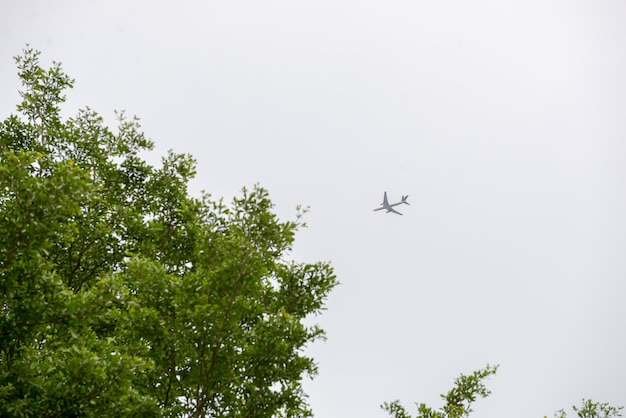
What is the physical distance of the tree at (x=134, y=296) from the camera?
998 centimetres

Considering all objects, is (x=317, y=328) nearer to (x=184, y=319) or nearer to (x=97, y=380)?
(x=184, y=319)

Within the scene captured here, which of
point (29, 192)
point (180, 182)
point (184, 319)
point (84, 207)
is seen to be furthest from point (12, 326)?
point (180, 182)

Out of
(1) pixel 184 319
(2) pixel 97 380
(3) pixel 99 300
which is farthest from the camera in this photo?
(1) pixel 184 319

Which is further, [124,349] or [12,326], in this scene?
[124,349]

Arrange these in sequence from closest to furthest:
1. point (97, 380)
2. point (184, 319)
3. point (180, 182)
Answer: point (97, 380), point (184, 319), point (180, 182)

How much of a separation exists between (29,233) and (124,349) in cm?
376

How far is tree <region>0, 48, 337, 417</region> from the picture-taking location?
998 cm

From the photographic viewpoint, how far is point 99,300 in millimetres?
→ 10641

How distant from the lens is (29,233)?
33.1 ft

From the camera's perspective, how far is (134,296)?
1369cm

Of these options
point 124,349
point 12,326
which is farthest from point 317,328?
point 12,326

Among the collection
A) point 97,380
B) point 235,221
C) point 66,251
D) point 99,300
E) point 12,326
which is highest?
point 66,251

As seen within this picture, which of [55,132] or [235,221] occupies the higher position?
[55,132]

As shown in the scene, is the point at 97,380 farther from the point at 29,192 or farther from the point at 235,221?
the point at 235,221
